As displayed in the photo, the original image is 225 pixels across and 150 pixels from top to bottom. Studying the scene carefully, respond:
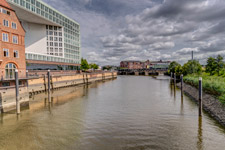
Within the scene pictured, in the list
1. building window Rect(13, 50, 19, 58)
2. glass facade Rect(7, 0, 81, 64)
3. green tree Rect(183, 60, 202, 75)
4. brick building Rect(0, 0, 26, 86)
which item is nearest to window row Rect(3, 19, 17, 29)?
brick building Rect(0, 0, 26, 86)

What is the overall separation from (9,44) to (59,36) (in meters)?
62.7

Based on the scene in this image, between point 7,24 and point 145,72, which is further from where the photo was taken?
point 145,72

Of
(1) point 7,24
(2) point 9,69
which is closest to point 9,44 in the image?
(1) point 7,24

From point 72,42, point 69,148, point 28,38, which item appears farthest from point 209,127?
point 72,42

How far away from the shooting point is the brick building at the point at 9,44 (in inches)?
1017

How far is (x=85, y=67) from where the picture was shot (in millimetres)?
104500

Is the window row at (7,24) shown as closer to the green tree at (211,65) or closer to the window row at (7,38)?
the window row at (7,38)

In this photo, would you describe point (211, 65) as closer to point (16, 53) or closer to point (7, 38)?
point (16, 53)

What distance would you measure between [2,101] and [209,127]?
2548 cm

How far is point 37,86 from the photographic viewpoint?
3775 centimetres

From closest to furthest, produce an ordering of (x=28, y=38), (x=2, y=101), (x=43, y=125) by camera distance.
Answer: (x=43, y=125)
(x=2, y=101)
(x=28, y=38)

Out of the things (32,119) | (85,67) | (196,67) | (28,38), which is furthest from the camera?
(85,67)

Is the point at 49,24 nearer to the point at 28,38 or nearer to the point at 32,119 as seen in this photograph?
the point at 28,38

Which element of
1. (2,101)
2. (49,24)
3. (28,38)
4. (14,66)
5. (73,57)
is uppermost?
(49,24)
